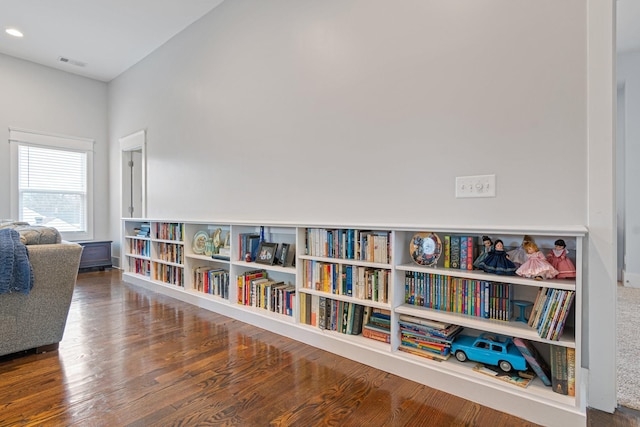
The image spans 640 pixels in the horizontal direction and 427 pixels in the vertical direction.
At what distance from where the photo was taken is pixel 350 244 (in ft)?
7.44

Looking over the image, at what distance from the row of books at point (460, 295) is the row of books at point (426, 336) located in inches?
4.1

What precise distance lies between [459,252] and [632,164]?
4.11 meters

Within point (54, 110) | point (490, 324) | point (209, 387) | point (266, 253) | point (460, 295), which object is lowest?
point (209, 387)

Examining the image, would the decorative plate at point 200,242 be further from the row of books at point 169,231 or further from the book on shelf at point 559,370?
the book on shelf at point 559,370

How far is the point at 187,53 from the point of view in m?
4.01

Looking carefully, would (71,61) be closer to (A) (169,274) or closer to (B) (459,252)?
(A) (169,274)

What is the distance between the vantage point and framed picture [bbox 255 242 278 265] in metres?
2.82

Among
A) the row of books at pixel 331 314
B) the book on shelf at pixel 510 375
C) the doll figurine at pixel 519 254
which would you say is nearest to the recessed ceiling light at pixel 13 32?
the row of books at pixel 331 314

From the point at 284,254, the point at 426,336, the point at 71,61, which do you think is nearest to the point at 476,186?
the point at 426,336

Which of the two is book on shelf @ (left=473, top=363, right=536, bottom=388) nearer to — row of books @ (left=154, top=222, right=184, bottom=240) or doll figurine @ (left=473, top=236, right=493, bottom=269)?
doll figurine @ (left=473, top=236, right=493, bottom=269)

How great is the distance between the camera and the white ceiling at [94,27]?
3.63 metres

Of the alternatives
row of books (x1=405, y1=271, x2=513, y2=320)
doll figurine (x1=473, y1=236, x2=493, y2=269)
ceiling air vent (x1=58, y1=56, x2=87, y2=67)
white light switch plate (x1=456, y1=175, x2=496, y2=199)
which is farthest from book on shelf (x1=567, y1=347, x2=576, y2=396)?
ceiling air vent (x1=58, y1=56, x2=87, y2=67)

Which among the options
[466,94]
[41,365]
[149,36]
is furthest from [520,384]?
[149,36]

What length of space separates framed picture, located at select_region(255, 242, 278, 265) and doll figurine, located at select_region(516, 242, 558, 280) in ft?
5.93
